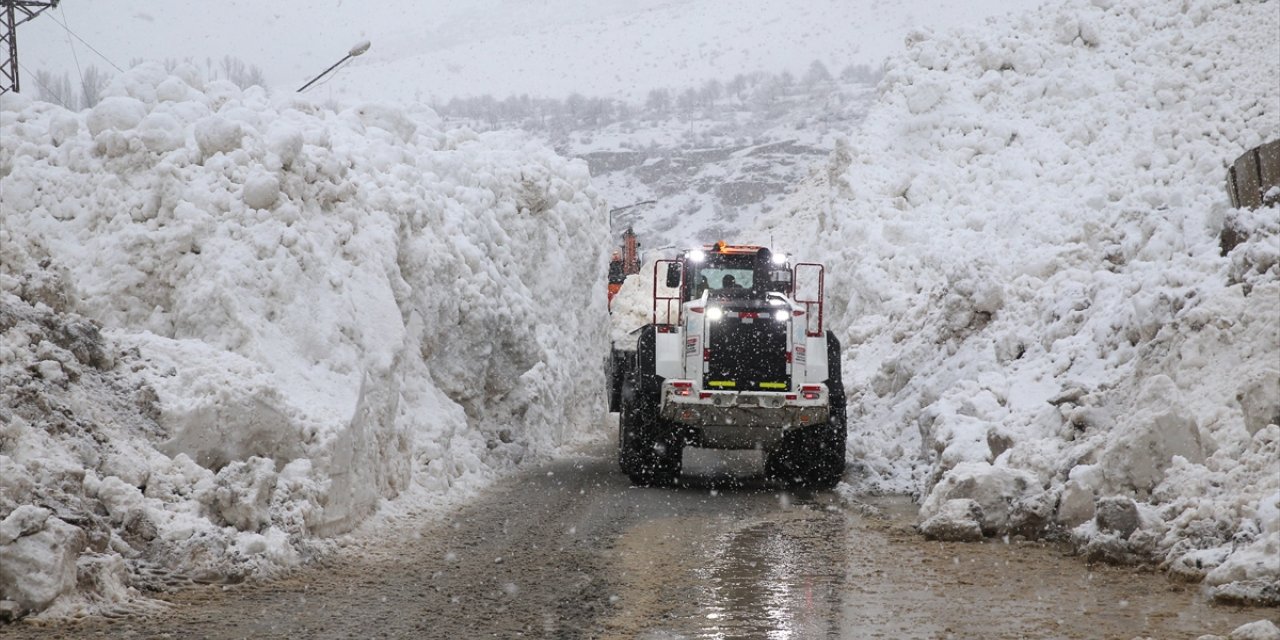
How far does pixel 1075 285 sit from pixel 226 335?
9.87 metres

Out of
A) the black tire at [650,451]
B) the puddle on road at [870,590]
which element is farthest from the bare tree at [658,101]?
the puddle on road at [870,590]

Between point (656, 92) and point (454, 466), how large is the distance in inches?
4503

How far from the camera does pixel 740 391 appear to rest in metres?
14.2

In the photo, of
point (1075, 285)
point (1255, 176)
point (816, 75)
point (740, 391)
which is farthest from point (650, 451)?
point (816, 75)

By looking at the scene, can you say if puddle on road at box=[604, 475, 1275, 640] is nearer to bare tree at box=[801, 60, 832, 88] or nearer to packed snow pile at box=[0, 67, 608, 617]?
packed snow pile at box=[0, 67, 608, 617]

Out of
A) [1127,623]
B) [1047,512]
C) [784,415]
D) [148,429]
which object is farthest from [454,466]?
[1127,623]

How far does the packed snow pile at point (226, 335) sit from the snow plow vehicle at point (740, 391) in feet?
6.76

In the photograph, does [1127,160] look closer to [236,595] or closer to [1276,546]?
[1276,546]

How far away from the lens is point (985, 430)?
1233 centimetres

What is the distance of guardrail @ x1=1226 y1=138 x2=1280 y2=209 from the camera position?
12352 mm

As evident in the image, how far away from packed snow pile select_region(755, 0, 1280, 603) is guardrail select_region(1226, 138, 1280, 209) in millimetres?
485

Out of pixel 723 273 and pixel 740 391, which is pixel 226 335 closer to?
pixel 740 391

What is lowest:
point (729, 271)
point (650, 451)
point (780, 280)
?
point (650, 451)

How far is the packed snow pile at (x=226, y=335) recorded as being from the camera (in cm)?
784
